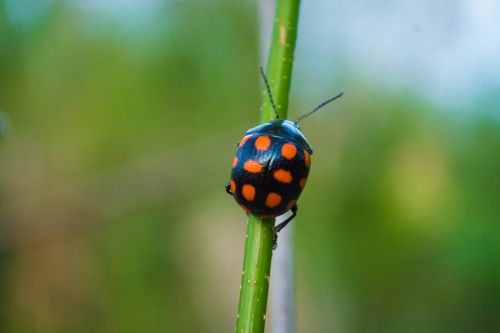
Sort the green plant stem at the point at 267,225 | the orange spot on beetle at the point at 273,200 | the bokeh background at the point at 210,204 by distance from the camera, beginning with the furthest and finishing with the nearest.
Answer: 1. the bokeh background at the point at 210,204
2. the orange spot on beetle at the point at 273,200
3. the green plant stem at the point at 267,225

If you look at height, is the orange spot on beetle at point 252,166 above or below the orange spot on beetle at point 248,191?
above

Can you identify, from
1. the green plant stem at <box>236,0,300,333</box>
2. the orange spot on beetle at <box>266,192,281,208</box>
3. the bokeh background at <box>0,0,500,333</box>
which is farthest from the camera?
the bokeh background at <box>0,0,500,333</box>

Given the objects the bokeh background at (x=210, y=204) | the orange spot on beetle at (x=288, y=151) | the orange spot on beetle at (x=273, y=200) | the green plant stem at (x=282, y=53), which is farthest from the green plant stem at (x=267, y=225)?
the bokeh background at (x=210, y=204)

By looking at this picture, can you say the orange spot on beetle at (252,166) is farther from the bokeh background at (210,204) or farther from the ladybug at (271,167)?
the bokeh background at (210,204)

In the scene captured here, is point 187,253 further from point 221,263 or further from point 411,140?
point 411,140

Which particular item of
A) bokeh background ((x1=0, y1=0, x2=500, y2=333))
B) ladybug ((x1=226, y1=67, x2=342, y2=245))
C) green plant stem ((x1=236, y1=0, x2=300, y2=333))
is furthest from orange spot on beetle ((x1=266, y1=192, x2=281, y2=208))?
bokeh background ((x1=0, y1=0, x2=500, y2=333))

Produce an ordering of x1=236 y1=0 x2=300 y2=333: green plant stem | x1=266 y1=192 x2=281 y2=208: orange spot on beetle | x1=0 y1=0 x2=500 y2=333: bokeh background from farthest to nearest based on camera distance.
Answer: x1=0 y1=0 x2=500 y2=333: bokeh background < x1=266 y1=192 x2=281 y2=208: orange spot on beetle < x1=236 y1=0 x2=300 y2=333: green plant stem

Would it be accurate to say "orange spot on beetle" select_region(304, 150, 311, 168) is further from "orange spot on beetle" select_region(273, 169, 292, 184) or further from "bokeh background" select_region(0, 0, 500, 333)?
"bokeh background" select_region(0, 0, 500, 333)

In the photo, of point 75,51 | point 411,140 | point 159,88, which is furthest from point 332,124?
point 75,51
